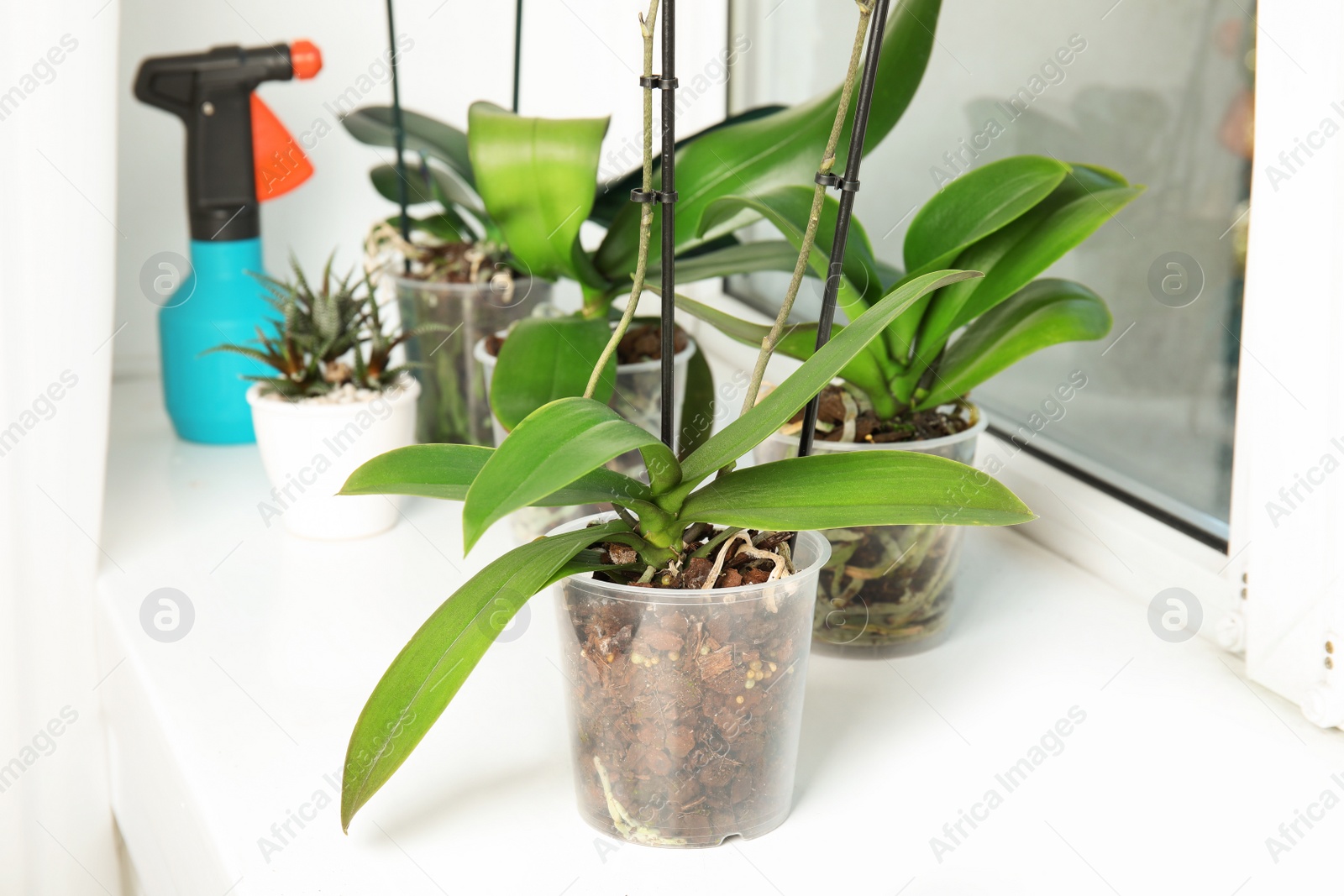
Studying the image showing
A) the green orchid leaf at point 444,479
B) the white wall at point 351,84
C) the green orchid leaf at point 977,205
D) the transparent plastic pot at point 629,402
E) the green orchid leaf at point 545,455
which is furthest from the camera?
the white wall at point 351,84

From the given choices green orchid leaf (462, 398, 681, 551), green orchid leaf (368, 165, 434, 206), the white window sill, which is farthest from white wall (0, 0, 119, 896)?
green orchid leaf (462, 398, 681, 551)

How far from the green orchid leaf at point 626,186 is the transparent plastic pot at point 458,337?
3.9 inches

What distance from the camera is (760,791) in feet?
1.89

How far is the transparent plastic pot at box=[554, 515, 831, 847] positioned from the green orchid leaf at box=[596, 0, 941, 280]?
334 mm

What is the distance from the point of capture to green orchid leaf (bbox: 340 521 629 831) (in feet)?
1.66

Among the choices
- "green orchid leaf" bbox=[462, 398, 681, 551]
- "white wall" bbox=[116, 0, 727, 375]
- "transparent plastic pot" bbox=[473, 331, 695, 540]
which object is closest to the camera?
"green orchid leaf" bbox=[462, 398, 681, 551]

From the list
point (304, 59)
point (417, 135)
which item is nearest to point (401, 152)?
point (417, 135)

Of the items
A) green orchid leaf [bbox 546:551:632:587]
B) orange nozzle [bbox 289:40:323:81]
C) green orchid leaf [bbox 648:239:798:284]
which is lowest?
green orchid leaf [bbox 546:551:632:587]

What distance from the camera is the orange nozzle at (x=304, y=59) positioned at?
1.14 meters

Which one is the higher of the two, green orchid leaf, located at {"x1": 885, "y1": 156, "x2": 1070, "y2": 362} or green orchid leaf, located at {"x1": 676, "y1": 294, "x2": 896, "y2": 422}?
green orchid leaf, located at {"x1": 885, "y1": 156, "x2": 1070, "y2": 362}

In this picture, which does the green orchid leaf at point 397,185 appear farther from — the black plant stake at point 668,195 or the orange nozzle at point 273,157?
the black plant stake at point 668,195

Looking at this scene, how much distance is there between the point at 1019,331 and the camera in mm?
741

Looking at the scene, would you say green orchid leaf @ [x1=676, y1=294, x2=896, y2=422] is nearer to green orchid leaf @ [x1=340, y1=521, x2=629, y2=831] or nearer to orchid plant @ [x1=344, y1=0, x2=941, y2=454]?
orchid plant @ [x1=344, y1=0, x2=941, y2=454]

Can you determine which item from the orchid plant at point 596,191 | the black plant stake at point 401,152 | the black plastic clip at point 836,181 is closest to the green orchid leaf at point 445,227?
the black plant stake at point 401,152
